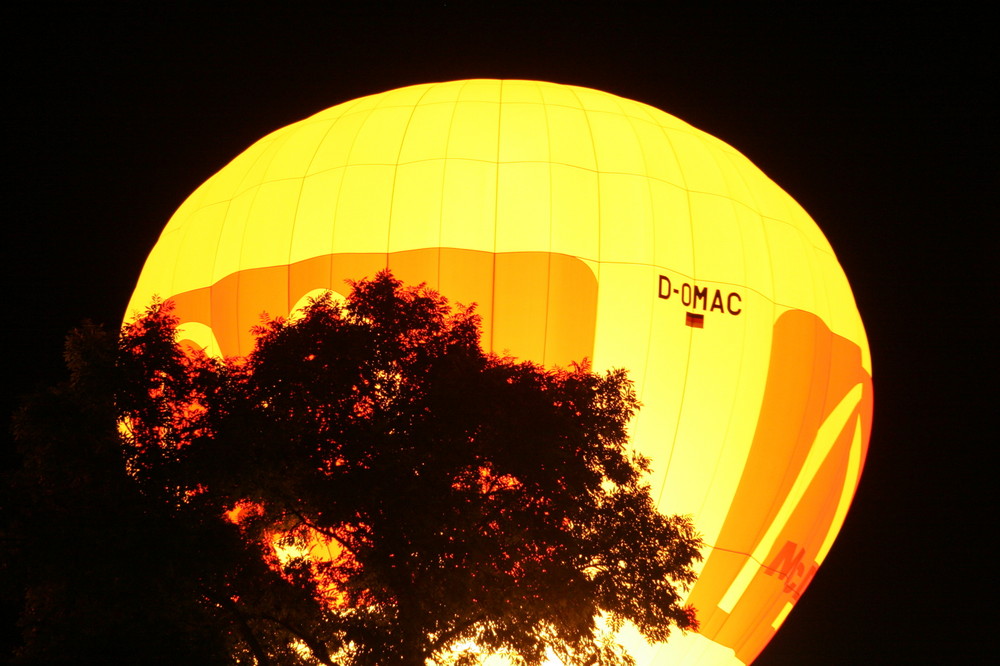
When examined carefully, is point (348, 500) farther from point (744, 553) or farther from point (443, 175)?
point (744, 553)

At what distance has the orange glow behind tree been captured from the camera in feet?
22.4

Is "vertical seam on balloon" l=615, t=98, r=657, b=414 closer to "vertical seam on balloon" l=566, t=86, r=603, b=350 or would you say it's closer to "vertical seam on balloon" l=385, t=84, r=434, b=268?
"vertical seam on balloon" l=566, t=86, r=603, b=350

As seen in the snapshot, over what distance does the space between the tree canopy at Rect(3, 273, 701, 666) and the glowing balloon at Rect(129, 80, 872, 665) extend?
6.86 feet

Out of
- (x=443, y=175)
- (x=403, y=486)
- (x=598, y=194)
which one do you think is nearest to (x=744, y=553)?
(x=598, y=194)

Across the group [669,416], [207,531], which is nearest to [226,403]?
[207,531]

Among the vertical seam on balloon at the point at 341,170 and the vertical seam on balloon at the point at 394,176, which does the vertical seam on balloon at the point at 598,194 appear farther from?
the vertical seam on balloon at the point at 341,170

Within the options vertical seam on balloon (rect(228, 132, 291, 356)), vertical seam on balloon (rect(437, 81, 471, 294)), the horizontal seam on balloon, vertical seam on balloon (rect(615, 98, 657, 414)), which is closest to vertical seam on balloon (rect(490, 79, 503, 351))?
vertical seam on balloon (rect(437, 81, 471, 294))

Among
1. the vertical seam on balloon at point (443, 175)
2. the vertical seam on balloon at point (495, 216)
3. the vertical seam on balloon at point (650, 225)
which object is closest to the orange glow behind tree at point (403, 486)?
the vertical seam on balloon at point (495, 216)

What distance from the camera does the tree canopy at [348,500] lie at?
6660mm

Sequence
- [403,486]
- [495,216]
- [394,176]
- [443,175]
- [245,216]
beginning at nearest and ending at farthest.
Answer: [403,486] → [495,216] → [443,175] → [394,176] → [245,216]

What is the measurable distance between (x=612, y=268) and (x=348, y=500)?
3733 mm

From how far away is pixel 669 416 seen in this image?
9688 mm

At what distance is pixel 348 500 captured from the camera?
6.91 meters

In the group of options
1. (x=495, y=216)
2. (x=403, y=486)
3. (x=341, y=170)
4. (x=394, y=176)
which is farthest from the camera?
(x=341, y=170)
